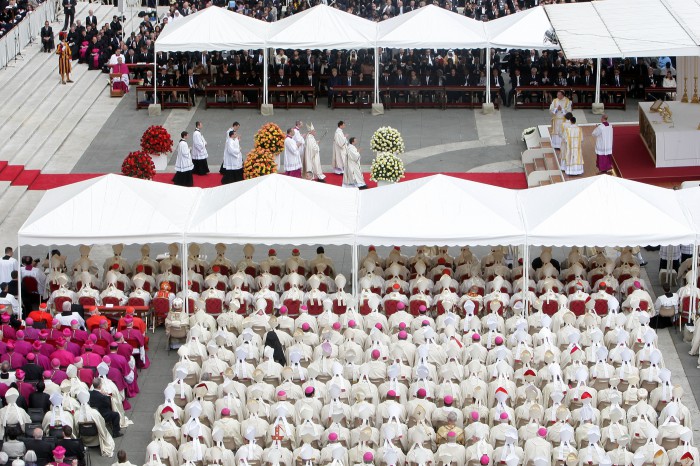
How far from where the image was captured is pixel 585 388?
30219mm

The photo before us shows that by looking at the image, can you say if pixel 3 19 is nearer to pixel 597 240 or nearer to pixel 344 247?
pixel 344 247

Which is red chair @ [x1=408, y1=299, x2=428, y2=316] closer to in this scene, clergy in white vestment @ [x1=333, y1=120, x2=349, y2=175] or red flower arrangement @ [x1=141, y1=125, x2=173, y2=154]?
Result: clergy in white vestment @ [x1=333, y1=120, x2=349, y2=175]

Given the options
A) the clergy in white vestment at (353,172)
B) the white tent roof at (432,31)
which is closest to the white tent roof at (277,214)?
the clergy in white vestment at (353,172)

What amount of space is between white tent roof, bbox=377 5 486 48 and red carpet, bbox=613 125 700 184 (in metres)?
5.35

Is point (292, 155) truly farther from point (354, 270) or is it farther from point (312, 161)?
point (354, 270)

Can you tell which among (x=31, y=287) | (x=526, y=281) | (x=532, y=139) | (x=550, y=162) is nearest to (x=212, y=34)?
(x=532, y=139)

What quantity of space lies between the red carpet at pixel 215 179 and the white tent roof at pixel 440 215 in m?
7.34

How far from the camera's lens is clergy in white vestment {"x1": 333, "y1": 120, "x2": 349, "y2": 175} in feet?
144

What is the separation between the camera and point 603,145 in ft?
140

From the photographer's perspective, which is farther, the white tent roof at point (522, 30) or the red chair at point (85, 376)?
the white tent roof at point (522, 30)

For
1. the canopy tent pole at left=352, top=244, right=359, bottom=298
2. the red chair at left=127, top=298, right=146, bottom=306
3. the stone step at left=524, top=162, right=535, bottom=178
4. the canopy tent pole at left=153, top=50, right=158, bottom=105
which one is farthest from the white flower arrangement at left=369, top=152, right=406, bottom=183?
the canopy tent pole at left=153, top=50, right=158, bottom=105

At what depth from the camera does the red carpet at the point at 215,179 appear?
1731 inches

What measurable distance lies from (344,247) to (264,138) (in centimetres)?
416

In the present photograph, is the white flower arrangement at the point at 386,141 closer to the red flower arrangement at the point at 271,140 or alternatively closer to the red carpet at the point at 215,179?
the red carpet at the point at 215,179
